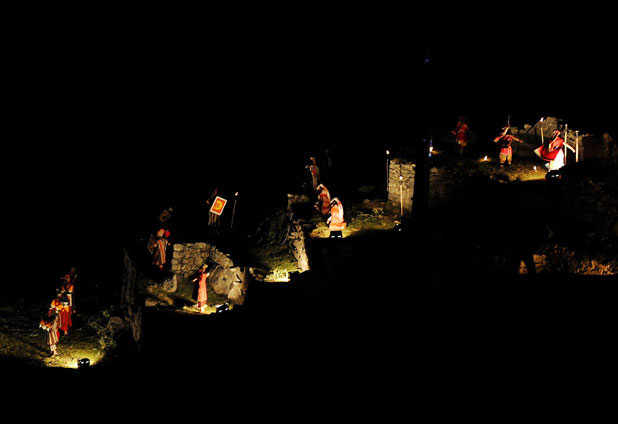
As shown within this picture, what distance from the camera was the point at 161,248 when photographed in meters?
12.9

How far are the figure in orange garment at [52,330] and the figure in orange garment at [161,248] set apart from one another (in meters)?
2.70

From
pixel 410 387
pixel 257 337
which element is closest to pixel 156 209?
pixel 257 337

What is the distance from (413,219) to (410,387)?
3.99m

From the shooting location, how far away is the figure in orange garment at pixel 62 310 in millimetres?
11664

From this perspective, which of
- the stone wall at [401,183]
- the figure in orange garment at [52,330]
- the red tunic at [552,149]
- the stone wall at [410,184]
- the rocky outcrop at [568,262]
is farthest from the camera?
the stone wall at [401,183]

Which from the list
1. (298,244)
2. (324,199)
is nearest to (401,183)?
(324,199)

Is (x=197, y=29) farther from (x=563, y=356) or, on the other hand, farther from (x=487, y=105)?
(x=563, y=356)

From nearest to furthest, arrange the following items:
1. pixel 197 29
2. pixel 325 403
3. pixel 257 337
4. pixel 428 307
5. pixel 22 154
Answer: pixel 325 403
pixel 428 307
pixel 257 337
pixel 22 154
pixel 197 29

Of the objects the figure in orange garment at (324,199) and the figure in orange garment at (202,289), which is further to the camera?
the figure in orange garment at (324,199)

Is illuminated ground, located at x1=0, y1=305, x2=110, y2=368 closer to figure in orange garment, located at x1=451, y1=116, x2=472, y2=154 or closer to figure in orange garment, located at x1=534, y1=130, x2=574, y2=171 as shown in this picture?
figure in orange garment, located at x1=451, y1=116, x2=472, y2=154

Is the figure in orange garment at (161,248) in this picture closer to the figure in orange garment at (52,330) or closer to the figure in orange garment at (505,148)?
the figure in orange garment at (52,330)

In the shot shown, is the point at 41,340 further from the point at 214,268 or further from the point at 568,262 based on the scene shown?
the point at 568,262

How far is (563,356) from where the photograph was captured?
5.62 metres

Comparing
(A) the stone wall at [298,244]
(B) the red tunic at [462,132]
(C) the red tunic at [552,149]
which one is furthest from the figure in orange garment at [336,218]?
(C) the red tunic at [552,149]
